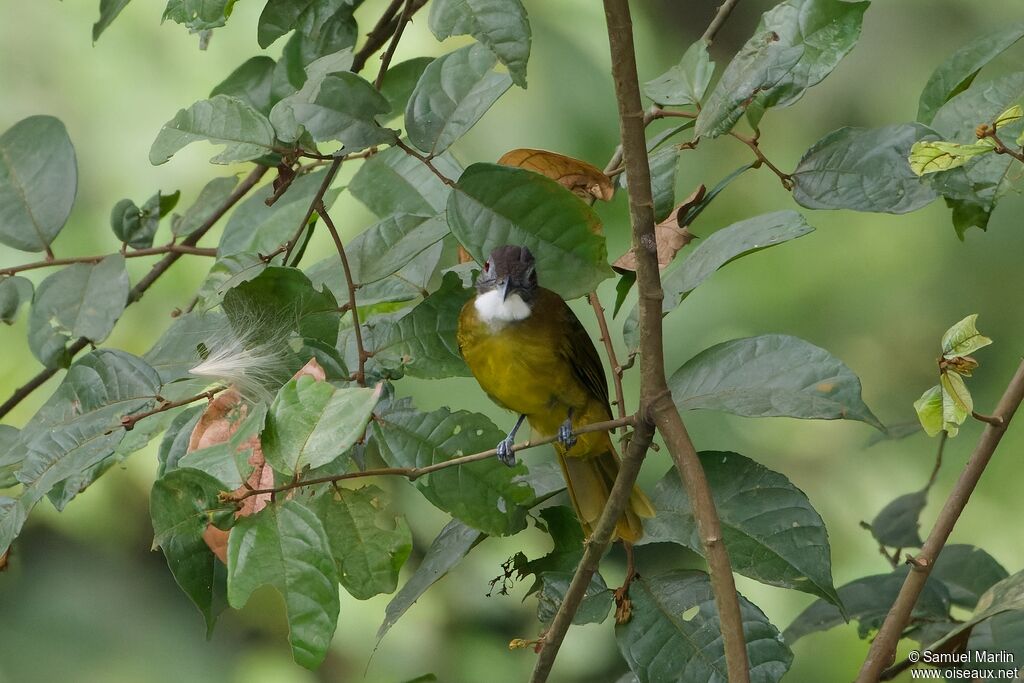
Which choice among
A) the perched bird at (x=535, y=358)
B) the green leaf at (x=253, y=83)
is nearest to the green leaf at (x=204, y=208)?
the green leaf at (x=253, y=83)

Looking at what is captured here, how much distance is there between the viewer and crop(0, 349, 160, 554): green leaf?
1.03 metres

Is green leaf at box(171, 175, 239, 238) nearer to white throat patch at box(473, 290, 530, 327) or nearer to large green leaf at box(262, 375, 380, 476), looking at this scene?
white throat patch at box(473, 290, 530, 327)

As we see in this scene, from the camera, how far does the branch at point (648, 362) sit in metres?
0.76

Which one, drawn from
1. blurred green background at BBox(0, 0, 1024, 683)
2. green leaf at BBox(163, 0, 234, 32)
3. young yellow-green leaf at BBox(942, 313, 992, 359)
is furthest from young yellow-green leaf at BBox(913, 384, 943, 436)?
blurred green background at BBox(0, 0, 1024, 683)

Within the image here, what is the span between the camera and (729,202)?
2502 millimetres

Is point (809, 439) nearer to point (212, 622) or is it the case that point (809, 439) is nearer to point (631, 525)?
point (631, 525)

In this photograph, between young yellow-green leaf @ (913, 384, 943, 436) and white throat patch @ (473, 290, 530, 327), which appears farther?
white throat patch @ (473, 290, 530, 327)

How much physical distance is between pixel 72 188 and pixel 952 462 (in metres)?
1.92

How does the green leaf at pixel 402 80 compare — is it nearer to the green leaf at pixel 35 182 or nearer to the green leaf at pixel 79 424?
the green leaf at pixel 35 182

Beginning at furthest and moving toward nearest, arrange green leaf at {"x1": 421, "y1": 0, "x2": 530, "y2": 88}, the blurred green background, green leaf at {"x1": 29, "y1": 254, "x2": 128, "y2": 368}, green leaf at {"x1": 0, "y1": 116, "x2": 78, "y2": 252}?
1. the blurred green background
2. green leaf at {"x1": 0, "y1": 116, "x2": 78, "y2": 252}
3. green leaf at {"x1": 29, "y1": 254, "x2": 128, "y2": 368}
4. green leaf at {"x1": 421, "y1": 0, "x2": 530, "y2": 88}

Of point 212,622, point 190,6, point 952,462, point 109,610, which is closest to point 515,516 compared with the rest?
point 212,622

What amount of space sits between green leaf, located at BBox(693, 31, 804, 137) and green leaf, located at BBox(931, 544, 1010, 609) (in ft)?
2.77

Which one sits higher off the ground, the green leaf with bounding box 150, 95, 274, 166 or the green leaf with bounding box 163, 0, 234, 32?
the green leaf with bounding box 163, 0, 234, 32

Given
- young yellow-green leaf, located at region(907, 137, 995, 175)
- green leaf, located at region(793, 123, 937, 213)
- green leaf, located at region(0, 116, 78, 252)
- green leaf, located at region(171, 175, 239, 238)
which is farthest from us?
green leaf, located at region(171, 175, 239, 238)
